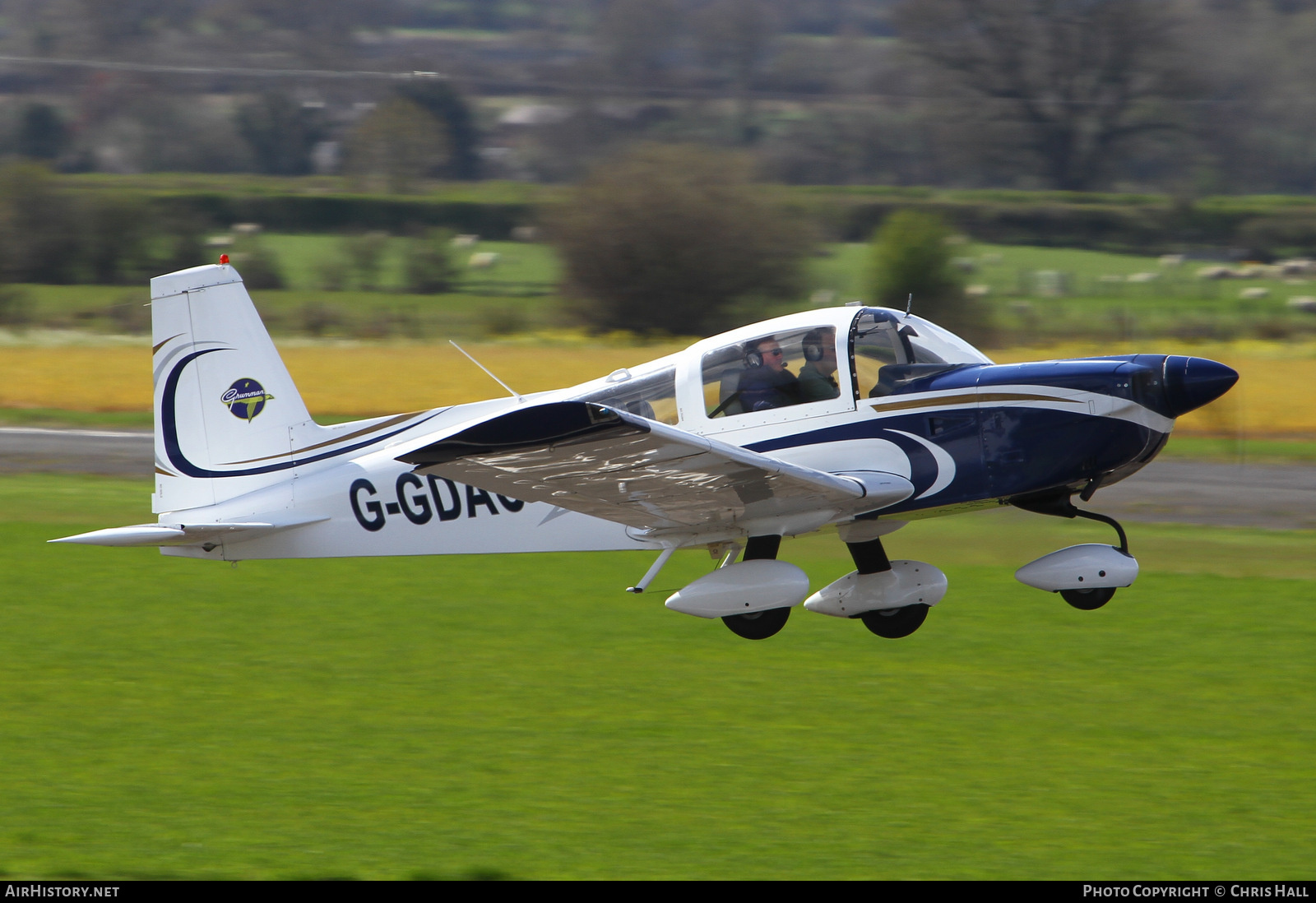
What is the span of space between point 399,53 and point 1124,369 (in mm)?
91265

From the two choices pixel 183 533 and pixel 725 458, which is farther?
pixel 183 533

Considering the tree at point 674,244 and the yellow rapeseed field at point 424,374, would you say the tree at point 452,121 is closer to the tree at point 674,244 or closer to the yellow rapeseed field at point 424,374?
the tree at point 674,244

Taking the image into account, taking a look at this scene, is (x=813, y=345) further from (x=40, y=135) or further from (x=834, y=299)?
(x=40, y=135)

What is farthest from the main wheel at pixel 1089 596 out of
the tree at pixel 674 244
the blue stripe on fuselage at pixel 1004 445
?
the tree at pixel 674 244

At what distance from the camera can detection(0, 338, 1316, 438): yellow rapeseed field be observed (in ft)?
85.3

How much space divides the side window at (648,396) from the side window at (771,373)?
0.79 feet

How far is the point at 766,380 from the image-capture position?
29.6 feet

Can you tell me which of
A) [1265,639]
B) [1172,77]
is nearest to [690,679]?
[1265,639]

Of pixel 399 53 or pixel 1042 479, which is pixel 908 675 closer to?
pixel 1042 479

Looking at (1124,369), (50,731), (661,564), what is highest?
(1124,369)

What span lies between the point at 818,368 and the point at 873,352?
368mm

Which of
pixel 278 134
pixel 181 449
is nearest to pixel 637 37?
pixel 278 134

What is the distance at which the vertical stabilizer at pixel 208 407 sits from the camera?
10.2 meters

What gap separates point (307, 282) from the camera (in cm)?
4572
